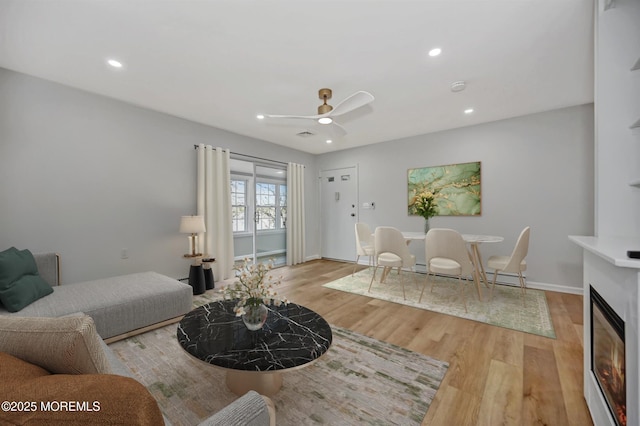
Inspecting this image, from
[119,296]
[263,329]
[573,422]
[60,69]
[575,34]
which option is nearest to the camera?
[573,422]

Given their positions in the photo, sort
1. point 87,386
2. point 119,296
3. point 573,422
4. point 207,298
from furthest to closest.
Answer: point 207,298 < point 119,296 < point 573,422 < point 87,386

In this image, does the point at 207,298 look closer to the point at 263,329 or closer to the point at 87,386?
the point at 263,329

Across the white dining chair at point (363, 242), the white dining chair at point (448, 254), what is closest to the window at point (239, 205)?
the white dining chair at point (363, 242)

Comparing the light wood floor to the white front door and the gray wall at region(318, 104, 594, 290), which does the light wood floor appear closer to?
the gray wall at region(318, 104, 594, 290)

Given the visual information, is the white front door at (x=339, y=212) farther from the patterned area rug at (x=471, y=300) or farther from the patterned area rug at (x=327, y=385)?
the patterned area rug at (x=327, y=385)

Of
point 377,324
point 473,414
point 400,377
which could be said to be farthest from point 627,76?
point 377,324

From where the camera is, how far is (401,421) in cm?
143

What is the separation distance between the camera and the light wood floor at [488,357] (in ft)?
4.87

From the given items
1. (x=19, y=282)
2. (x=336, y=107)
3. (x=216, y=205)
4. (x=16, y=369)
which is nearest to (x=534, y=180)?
(x=336, y=107)

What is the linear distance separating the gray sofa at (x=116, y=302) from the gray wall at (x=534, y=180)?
13.1ft

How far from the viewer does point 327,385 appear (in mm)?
1722

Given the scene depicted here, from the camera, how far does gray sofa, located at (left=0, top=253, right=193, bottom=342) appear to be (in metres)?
Answer: 2.04

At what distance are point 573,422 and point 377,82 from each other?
9.87 ft

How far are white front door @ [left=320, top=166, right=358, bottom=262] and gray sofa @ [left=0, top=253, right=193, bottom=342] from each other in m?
3.71
